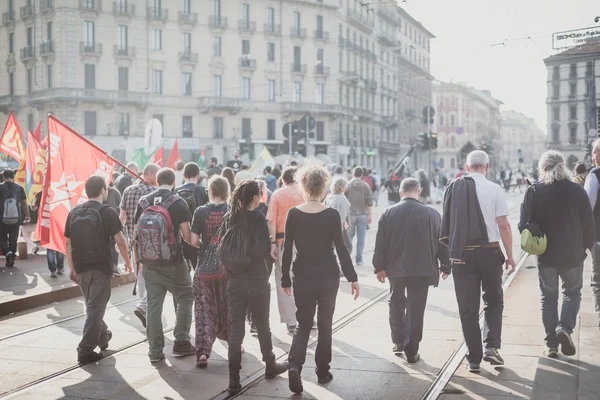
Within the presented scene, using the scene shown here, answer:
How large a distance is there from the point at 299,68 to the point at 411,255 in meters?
56.9

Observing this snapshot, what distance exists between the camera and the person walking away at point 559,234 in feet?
23.2

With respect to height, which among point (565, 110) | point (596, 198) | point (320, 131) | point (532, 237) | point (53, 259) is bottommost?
point (53, 259)

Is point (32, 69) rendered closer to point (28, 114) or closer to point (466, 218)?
point (28, 114)

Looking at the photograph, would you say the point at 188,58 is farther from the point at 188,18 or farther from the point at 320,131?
the point at 320,131

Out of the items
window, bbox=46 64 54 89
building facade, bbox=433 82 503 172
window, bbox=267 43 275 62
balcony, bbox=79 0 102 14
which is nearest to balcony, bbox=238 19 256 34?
window, bbox=267 43 275 62

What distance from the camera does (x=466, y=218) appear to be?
6781mm

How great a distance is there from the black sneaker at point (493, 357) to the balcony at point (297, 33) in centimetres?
5715

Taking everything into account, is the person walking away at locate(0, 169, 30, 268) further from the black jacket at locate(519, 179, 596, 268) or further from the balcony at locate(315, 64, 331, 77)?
the balcony at locate(315, 64, 331, 77)

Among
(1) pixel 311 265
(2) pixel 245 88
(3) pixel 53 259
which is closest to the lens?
(1) pixel 311 265

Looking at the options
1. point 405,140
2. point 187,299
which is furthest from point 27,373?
point 405,140

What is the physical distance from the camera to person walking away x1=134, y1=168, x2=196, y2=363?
7.05 meters

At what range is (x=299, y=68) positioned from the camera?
62.8 metres

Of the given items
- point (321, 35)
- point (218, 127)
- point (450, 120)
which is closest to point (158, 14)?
point (218, 127)

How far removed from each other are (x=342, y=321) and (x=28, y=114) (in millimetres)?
Result: 46657
